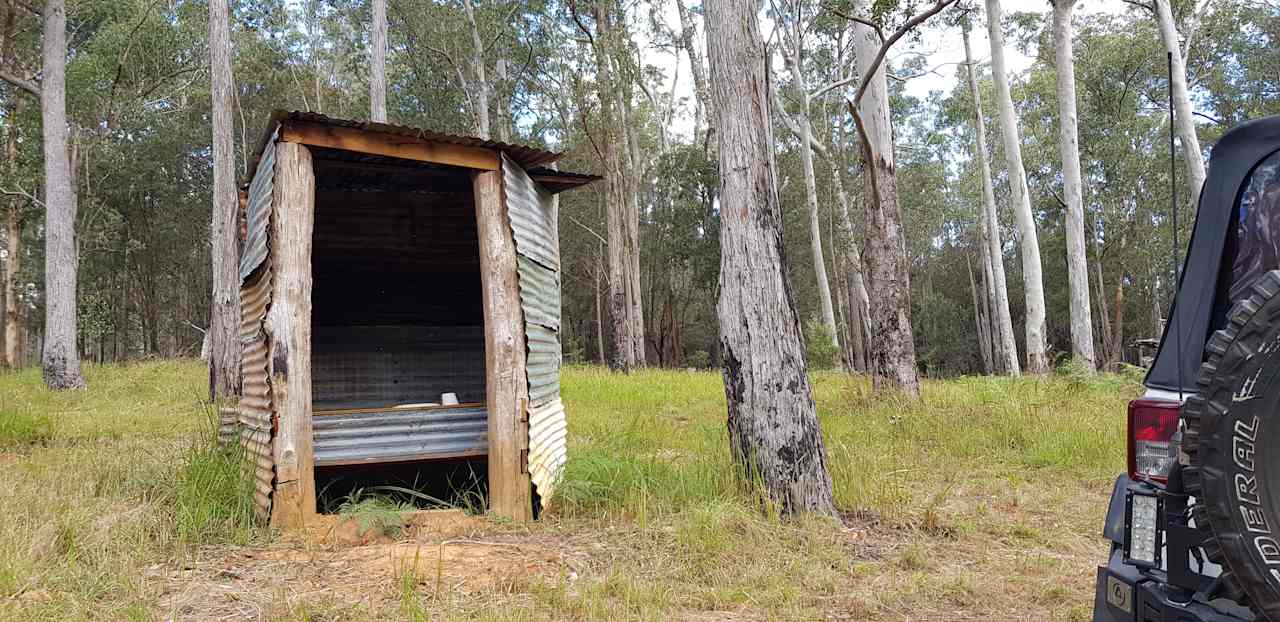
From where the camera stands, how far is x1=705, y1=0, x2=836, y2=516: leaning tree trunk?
5141mm

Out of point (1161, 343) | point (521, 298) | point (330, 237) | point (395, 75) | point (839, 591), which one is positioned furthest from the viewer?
point (395, 75)

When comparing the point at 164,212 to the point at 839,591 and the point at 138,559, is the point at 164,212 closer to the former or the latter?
the point at 138,559

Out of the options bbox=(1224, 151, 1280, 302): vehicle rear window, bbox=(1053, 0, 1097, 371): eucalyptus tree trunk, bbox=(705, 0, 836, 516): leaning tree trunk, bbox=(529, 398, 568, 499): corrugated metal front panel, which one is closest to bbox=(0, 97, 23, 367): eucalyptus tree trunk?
bbox=(529, 398, 568, 499): corrugated metal front panel

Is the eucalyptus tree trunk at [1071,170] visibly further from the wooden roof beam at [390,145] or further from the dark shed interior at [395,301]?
the wooden roof beam at [390,145]

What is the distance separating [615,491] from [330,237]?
3.87 m

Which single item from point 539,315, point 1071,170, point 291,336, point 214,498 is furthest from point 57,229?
point 1071,170

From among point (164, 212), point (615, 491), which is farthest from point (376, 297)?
point (164, 212)

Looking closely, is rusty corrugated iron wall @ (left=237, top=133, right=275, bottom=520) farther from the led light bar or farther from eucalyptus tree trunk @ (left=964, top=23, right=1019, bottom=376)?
eucalyptus tree trunk @ (left=964, top=23, right=1019, bottom=376)

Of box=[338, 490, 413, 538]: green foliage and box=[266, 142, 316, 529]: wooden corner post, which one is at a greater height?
box=[266, 142, 316, 529]: wooden corner post

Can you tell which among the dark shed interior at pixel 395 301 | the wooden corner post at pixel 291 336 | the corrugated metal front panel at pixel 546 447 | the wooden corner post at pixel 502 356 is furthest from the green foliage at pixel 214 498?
the dark shed interior at pixel 395 301

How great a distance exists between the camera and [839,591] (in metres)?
3.98

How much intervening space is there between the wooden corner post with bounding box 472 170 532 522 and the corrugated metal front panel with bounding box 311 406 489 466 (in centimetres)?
38

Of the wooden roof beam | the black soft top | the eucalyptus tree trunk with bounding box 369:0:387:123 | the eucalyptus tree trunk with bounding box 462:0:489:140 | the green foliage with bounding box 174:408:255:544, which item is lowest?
the green foliage with bounding box 174:408:255:544

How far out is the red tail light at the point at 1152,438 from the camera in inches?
84.3
